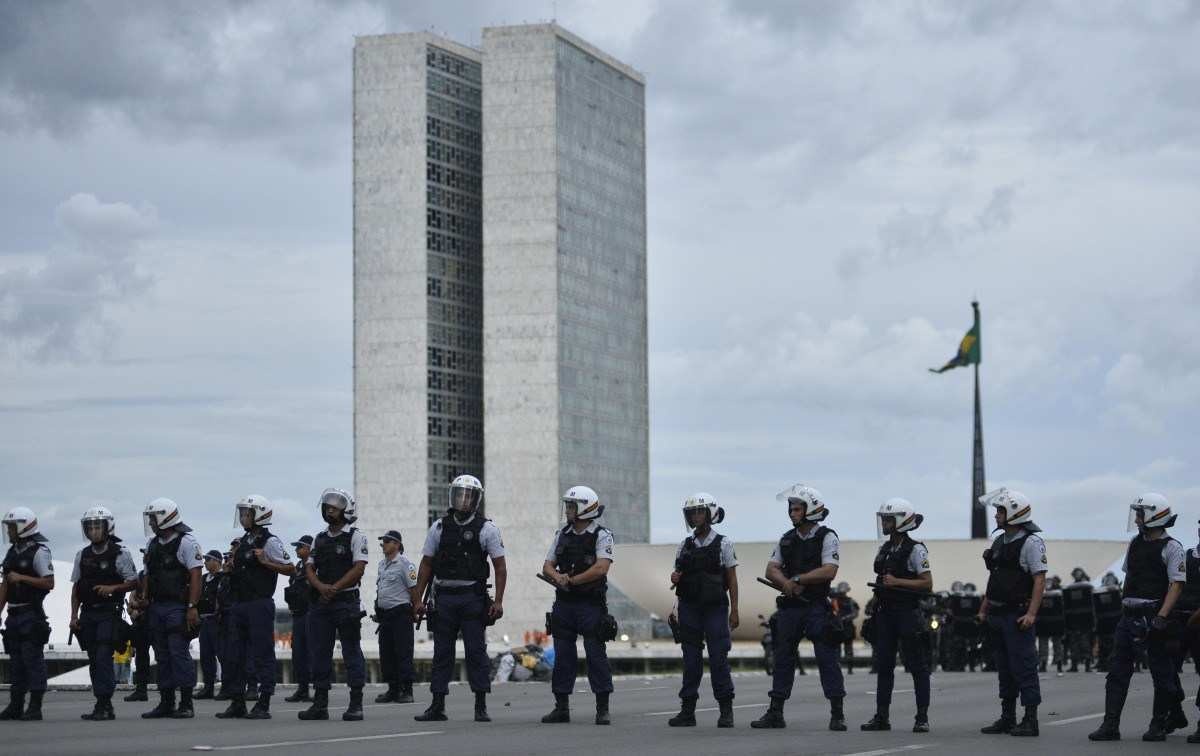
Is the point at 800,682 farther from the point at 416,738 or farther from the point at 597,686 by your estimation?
the point at 416,738

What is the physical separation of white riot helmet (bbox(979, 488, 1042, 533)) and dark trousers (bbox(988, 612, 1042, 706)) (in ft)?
2.53

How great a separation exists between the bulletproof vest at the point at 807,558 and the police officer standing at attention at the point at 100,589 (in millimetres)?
5893

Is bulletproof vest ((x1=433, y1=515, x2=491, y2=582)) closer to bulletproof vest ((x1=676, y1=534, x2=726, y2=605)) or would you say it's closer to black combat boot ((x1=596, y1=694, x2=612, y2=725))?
black combat boot ((x1=596, y1=694, x2=612, y2=725))

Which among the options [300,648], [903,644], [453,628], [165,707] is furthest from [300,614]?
[903,644]

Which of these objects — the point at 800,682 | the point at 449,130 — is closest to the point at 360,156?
the point at 449,130

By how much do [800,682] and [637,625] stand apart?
402ft

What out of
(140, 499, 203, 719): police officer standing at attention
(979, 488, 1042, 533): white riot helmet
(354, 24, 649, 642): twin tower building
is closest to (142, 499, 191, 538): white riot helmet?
(140, 499, 203, 719): police officer standing at attention

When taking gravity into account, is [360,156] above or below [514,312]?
above

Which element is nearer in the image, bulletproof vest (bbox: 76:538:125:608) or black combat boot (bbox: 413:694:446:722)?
black combat boot (bbox: 413:694:446:722)

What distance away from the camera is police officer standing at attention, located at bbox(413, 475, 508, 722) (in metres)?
18.7

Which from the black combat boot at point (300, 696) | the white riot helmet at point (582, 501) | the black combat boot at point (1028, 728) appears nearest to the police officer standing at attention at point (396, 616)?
the black combat boot at point (300, 696)

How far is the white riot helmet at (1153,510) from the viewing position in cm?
1717

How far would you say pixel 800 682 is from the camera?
112ft

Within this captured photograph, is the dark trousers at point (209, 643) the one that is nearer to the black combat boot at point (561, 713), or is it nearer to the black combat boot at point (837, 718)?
the black combat boot at point (561, 713)
